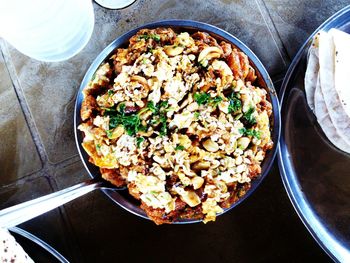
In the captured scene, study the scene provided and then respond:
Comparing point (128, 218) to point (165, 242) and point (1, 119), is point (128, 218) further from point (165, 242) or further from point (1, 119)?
point (1, 119)

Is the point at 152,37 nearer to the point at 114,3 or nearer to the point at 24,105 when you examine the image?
the point at 114,3

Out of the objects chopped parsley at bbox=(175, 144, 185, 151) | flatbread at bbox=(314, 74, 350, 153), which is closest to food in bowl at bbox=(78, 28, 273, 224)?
chopped parsley at bbox=(175, 144, 185, 151)

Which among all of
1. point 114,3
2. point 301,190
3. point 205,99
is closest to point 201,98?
A: point 205,99

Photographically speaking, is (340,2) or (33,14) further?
(340,2)

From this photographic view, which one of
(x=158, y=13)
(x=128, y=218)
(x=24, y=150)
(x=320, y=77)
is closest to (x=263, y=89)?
(x=320, y=77)

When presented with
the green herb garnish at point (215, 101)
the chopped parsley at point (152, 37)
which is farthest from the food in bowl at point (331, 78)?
the chopped parsley at point (152, 37)

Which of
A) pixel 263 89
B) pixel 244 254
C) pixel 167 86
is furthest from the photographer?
pixel 244 254
